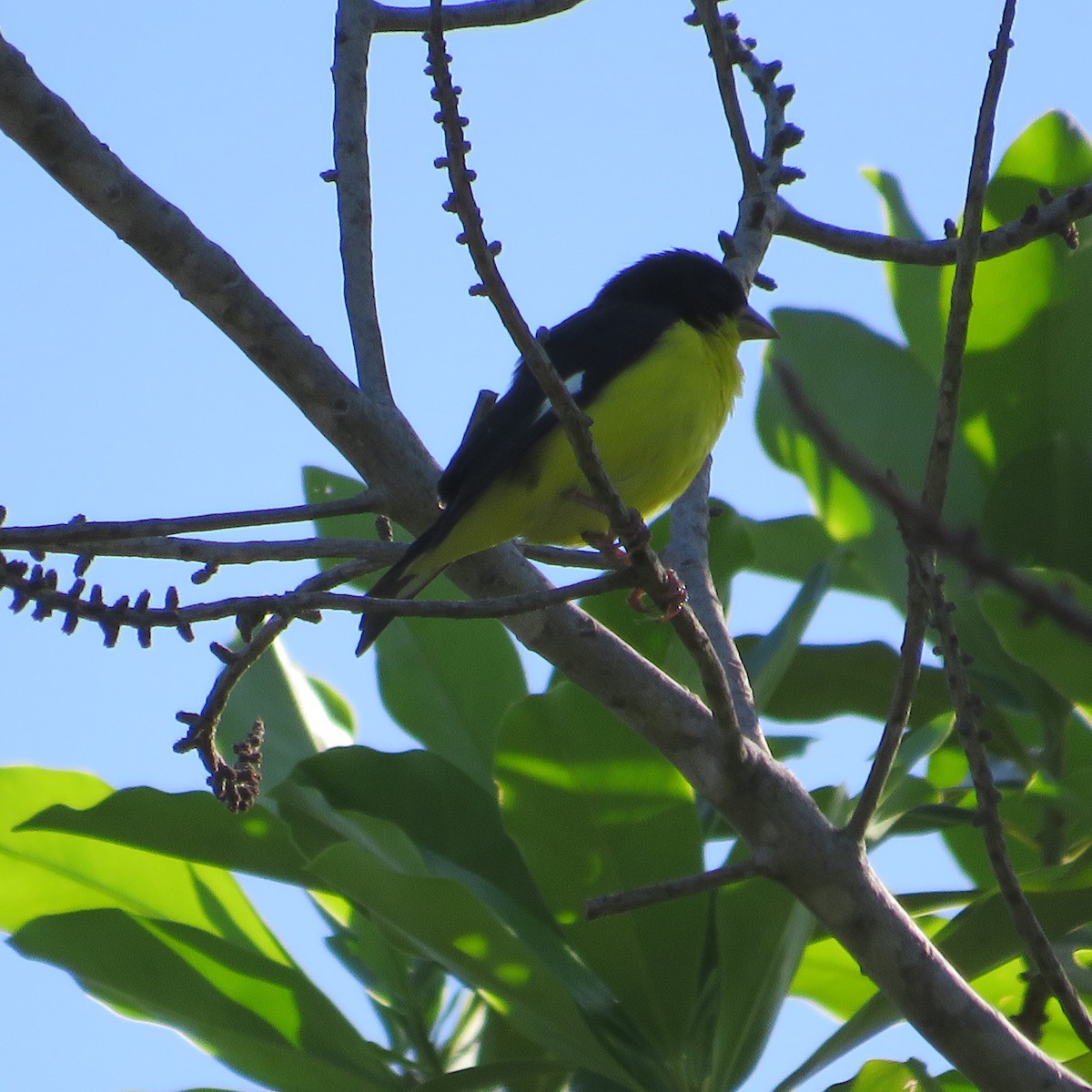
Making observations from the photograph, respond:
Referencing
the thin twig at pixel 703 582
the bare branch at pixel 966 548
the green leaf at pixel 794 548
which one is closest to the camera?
the bare branch at pixel 966 548

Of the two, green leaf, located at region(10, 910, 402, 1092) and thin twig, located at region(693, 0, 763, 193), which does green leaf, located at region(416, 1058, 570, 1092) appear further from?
thin twig, located at region(693, 0, 763, 193)

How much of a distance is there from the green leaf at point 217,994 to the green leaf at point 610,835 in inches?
21.4

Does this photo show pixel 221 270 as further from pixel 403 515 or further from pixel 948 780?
pixel 948 780

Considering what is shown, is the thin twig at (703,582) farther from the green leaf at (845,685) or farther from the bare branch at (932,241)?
the bare branch at (932,241)

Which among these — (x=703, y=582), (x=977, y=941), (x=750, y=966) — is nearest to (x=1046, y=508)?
(x=703, y=582)

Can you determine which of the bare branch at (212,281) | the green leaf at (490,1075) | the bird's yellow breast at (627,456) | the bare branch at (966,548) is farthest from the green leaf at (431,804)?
the bare branch at (966,548)

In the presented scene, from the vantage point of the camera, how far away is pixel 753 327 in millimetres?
4547

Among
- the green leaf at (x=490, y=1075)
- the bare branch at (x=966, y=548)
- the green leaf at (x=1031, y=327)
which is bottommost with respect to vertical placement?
the bare branch at (x=966, y=548)

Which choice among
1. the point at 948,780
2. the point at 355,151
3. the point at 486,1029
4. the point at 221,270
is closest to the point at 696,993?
the point at 486,1029

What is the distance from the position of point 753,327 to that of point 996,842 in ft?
8.31

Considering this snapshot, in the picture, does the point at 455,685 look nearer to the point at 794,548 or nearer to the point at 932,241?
the point at 794,548

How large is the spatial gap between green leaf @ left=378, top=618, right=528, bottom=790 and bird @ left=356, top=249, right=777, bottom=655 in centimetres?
29

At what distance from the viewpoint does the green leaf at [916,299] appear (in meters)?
4.18

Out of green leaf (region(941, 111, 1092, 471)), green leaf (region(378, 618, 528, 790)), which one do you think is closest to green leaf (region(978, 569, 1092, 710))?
green leaf (region(941, 111, 1092, 471))
